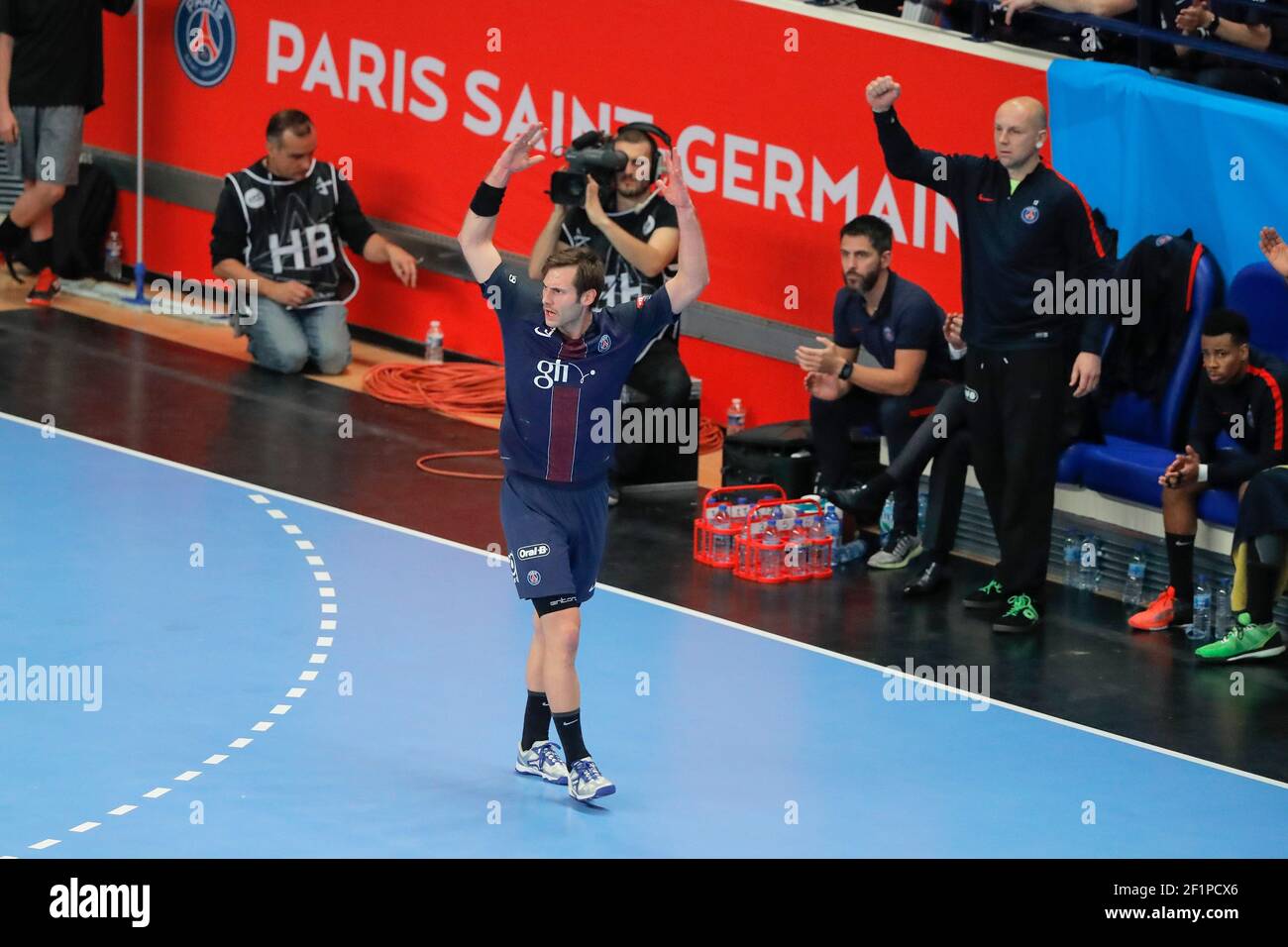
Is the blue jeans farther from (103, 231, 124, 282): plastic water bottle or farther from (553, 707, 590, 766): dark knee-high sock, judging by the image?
(553, 707, 590, 766): dark knee-high sock

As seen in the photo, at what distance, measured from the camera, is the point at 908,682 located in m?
8.84

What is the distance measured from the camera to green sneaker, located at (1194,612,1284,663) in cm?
912

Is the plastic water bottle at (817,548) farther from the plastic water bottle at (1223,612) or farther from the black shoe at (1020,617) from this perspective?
the plastic water bottle at (1223,612)

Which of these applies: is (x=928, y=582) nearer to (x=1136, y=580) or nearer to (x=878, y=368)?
(x=1136, y=580)

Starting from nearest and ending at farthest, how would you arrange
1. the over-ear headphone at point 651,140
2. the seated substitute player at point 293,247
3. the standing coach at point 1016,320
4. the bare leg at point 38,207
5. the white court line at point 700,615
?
the white court line at point 700,615
the standing coach at point 1016,320
the over-ear headphone at point 651,140
the seated substitute player at point 293,247
the bare leg at point 38,207

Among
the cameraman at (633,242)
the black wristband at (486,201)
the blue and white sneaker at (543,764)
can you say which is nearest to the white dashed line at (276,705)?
the blue and white sneaker at (543,764)

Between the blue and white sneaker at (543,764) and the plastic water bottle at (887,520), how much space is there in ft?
10.1

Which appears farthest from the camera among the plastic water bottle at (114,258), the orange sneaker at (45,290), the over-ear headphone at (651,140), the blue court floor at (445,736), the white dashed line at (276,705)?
the plastic water bottle at (114,258)

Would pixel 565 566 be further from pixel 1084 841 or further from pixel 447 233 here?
pixel 447 233

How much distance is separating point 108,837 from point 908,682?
3270mm

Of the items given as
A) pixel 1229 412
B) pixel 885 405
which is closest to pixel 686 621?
pixel 885 405

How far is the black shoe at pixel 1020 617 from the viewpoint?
9469mm

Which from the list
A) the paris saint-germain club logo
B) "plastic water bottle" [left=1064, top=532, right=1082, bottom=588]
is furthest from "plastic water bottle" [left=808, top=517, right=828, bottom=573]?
the paris saint-germain club logo

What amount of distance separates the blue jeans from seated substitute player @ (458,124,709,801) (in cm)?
554
